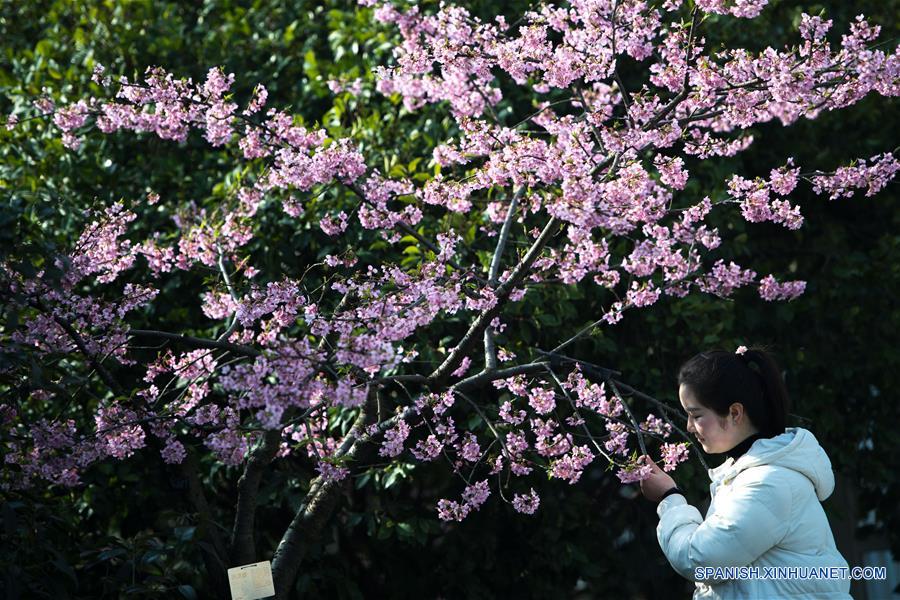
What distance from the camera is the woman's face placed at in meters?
2.27

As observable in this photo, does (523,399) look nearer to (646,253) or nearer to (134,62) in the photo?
(646,253)

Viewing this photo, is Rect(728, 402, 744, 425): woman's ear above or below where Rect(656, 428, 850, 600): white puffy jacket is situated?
above

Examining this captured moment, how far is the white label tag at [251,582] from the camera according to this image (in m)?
2.58

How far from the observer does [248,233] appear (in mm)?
3322

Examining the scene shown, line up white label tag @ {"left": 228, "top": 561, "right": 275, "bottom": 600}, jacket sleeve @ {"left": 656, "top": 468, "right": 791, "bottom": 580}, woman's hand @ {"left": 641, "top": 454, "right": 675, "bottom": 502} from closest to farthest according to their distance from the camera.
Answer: jacket sleeve @ {"left": 656, "top": 468, "right": 791, "bottom": 580} → woman's hand @ {"left": 641, "top": 454, "right": 675, "bottom": 502} → white label tag @ {"left": 228, "top": 561, "right": 275, "bottom": 600}

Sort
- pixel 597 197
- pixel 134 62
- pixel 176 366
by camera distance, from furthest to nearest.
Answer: pixel 134 62 < pixel 176 366 < pixel 597 197

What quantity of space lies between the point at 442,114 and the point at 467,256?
0.66m

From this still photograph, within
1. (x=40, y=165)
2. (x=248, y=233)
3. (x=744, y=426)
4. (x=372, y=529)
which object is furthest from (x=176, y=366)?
(x=40, y=165)

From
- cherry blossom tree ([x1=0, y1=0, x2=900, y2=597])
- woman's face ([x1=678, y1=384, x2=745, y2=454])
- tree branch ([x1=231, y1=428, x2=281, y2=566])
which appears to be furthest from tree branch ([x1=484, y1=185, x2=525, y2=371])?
woman's face ([x1=678, y1=384, x2=745, y2=454])

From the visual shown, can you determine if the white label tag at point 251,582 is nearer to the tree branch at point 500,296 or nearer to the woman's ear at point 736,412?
the tree branch at point 500,296

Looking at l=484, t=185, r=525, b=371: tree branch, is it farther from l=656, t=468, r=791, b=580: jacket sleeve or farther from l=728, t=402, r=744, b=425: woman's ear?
l=656, t=468, r=791, b=580: jacket sleeve

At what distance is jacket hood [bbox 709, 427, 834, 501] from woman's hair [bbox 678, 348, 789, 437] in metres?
0.05

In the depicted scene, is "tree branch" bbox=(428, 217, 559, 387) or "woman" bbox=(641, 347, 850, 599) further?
"tree branch" bbox=(428, 217, 559, 387)

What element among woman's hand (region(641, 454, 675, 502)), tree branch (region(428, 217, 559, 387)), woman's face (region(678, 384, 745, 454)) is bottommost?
woman's hand (region(641, 454, 675, 502))
